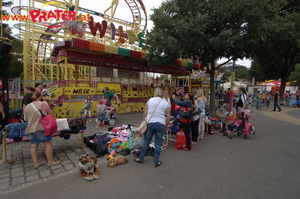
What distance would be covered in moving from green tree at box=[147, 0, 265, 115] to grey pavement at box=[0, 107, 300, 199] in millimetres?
4331

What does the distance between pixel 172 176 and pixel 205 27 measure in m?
6.05

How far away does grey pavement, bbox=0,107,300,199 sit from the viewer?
8.88ft

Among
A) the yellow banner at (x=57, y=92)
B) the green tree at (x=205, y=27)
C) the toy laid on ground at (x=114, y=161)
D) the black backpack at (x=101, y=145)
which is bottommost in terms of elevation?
the toy laid on ground at (x=114, y=161)

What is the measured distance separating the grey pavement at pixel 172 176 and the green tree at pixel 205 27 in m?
4.33

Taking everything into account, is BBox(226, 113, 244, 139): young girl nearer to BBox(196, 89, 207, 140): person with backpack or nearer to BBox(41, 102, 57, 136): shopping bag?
BBox(196, 89, 207, 140): person with backpack

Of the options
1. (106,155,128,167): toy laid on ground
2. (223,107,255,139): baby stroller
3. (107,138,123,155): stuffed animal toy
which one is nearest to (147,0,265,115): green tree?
(223,107,255,139): baby stroller

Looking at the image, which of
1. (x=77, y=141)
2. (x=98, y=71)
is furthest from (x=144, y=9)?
(x=77, y=141)

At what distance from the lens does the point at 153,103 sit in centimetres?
361

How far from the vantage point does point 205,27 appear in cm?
677

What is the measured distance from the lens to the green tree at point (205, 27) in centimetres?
665

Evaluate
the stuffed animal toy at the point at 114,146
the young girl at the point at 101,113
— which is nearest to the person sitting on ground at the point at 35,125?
the stuffed animal toy at the point at 114,146

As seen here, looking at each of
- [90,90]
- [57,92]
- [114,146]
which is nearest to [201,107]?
[114,146]

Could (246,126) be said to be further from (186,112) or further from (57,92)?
(57,92)

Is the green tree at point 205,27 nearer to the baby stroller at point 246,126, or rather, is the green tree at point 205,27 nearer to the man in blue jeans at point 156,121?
the baby stroller at point 246,126
